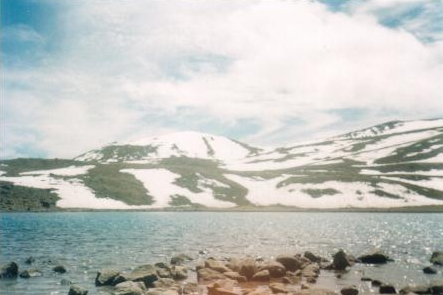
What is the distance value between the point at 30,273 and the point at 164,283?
11.1 m

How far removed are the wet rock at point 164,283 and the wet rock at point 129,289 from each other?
1.70 metres

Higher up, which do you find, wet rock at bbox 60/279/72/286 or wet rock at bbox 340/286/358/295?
wet rock at bbox 340/286/358/295

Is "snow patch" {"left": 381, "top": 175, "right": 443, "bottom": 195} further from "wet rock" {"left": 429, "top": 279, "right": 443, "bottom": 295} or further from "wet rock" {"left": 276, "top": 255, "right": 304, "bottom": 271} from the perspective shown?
"wet rock" {"left": 429, "top": 279, "right": 443, "bottom": 295}

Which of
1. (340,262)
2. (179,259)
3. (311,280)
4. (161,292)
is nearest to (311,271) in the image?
(311,280)

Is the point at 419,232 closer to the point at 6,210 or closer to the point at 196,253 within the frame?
the point at 196,253

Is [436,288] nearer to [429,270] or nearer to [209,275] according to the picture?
[429,270]

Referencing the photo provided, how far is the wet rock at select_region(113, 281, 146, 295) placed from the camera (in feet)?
90.3

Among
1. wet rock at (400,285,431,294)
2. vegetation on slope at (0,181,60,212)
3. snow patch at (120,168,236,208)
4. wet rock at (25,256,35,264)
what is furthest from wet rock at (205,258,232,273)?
snow patch at (120,168,236,208)

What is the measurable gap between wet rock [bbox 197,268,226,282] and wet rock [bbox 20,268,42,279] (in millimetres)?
12415

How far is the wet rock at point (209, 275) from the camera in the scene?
34.0 meters

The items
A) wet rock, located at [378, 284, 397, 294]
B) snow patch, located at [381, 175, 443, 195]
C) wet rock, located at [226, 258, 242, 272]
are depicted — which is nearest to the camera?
wet rock, located at [378, 284, 397, 294]

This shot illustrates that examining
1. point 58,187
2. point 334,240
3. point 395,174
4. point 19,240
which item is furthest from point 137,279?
point 395,174

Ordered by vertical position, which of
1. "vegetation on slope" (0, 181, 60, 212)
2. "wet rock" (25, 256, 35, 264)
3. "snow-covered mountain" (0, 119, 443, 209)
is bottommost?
"wet rock" (25, 256, 35, 264)

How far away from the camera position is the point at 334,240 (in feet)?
192
